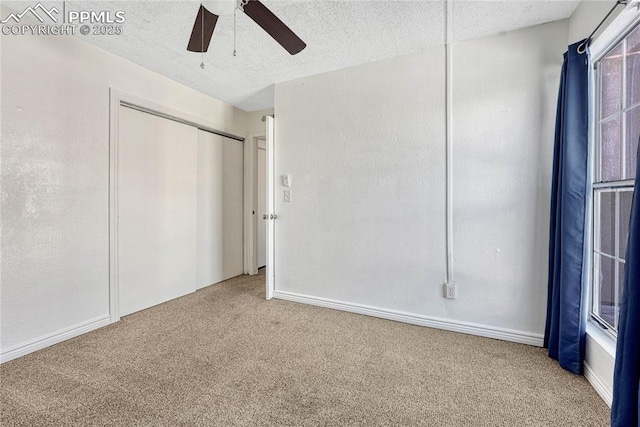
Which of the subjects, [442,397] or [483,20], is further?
[483,20]

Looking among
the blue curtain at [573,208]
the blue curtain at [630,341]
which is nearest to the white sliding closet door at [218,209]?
the blue curtain at [573,208]

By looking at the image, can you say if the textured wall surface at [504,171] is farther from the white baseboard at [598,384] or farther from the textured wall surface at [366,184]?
A: the white baseboard at [598,384]

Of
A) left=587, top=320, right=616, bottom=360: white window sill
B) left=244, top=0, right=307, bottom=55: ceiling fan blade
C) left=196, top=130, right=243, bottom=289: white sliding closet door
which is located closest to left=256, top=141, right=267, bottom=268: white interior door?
left=196, top=130, right=243, bottom=289: white sliding closet door

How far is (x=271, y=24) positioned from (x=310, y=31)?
0.82 m

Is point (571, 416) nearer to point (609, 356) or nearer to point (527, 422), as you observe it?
point (527, 422)

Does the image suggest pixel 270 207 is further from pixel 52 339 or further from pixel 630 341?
pixel 630 341

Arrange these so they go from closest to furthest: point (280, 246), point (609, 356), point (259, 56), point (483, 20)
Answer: point (609, 356)
point (483, 20)
point (259, 56)
point (280, 246)

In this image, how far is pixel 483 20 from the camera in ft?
6.82

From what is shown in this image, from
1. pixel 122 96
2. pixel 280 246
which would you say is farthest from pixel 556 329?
pixel 122 96

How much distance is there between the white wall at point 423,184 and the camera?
2152 mm

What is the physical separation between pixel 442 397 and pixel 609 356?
90 centimetres

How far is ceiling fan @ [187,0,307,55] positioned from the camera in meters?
1.31

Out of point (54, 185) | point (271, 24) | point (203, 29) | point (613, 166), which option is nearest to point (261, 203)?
point (54, 185)

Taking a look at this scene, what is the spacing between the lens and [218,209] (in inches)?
148
